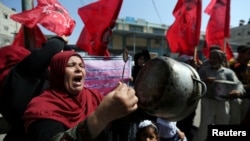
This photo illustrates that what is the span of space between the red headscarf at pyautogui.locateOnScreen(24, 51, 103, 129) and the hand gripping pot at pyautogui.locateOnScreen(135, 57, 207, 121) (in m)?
0.59

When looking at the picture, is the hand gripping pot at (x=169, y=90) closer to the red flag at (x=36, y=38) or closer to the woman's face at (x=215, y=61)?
the red flag at (x=36, y=38)

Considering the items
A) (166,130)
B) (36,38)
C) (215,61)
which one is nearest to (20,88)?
(36,38)

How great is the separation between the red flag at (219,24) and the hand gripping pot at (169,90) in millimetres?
4992

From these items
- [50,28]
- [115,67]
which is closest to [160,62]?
[50,28]

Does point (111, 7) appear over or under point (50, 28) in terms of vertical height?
over

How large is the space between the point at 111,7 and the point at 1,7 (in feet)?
91.2

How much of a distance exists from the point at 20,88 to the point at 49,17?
119 centimetres

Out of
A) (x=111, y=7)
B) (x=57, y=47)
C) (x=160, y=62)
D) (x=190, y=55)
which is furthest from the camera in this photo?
(x=190, y=55)

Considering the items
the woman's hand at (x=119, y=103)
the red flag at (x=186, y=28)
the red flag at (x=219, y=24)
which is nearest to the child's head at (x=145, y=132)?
the woman's hand at (x=119, y=103)

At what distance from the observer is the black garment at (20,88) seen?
169 cm

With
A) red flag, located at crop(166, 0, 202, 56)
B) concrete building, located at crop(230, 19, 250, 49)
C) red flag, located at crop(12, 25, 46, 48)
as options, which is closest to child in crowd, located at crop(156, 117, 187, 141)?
red flag, located at crop(12, 25, 46, 48)

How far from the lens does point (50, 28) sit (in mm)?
2555

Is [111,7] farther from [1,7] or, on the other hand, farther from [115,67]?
[1,7]

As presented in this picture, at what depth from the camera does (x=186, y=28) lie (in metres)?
5.32
